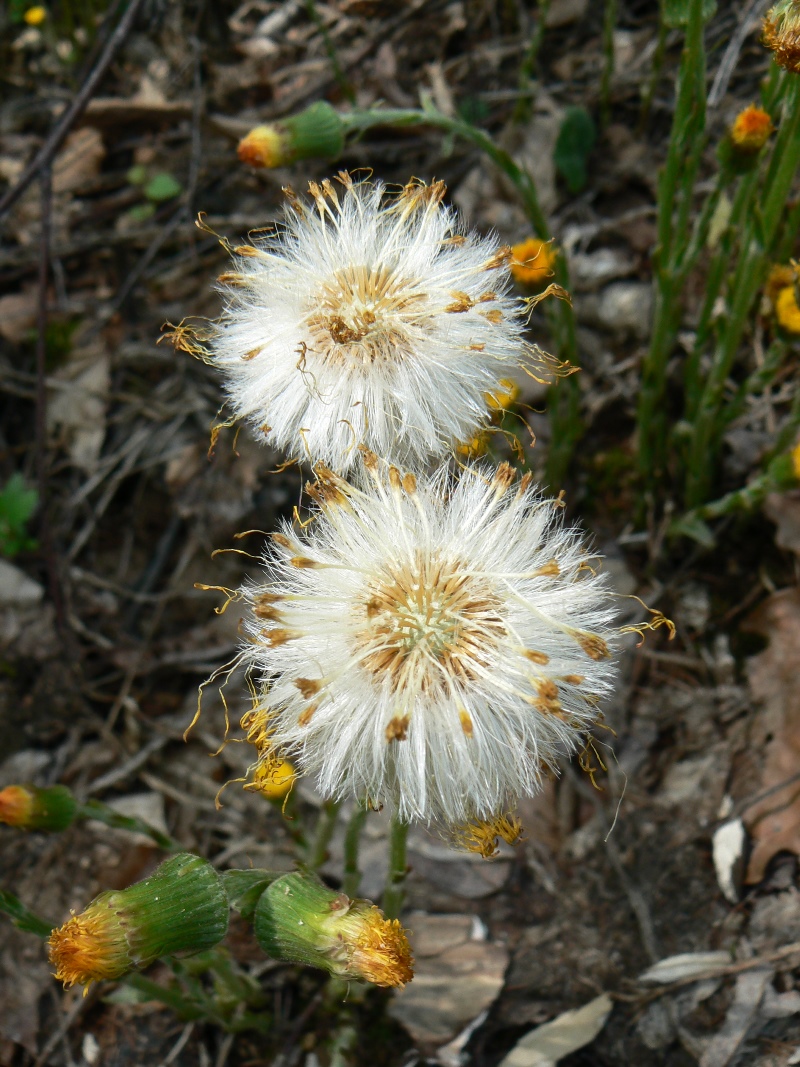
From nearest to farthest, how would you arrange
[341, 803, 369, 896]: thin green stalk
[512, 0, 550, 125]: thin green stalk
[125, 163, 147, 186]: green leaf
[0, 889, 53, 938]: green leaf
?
1. [0, 889, 53, 938]: green leaf
2. [341, 803, 369, 896]: thin green stalk
3. [512, 0, 550, 125]: thin green stalk
4. [125, 163, 147, 186]: green leaf

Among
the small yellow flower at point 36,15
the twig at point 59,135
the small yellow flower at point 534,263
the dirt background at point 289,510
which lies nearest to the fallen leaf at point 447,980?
the dirt background at point 289,510

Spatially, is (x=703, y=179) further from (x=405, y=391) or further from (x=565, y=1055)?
(x=565, y=1055)

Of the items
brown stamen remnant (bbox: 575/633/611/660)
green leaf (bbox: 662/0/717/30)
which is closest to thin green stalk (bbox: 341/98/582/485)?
green leaf (bbox: 662/0/717/30)

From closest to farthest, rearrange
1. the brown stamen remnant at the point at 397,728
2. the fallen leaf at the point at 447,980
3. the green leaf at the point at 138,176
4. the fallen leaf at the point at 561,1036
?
the brown stamen remnant at the point at 397,728
the fallen leaf at the point at 561,1036
the fallen leaf at the point at 447,980
the green leaf at the point at 138,176

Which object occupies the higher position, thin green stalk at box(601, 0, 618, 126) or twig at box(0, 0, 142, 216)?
thin green stalk at box(601, 0, 618, 126)

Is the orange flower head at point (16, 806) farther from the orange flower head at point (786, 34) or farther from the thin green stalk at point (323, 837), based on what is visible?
the orange flower head at point (786, 34)

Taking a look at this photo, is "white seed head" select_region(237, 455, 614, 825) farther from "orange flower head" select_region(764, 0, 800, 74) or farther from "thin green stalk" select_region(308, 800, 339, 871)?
"orange flower head" select_region(764, 0, 800, 74)

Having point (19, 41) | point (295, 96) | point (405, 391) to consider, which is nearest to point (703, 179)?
point (295, 96)
